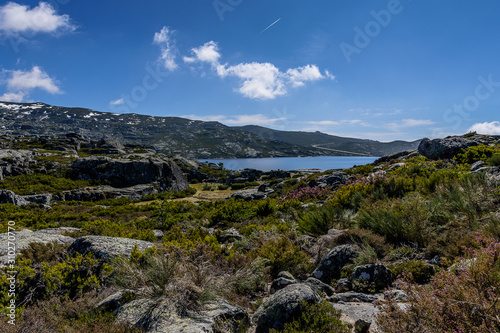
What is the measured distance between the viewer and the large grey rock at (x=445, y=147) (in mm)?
16375

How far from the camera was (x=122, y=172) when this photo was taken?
28969mm

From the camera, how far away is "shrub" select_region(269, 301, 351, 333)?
2.42 metres

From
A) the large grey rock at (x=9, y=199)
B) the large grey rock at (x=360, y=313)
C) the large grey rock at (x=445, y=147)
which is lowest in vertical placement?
the large grey rock at (x=9, y=199)

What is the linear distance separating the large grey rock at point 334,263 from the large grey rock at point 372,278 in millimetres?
586

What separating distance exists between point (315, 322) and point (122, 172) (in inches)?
1232

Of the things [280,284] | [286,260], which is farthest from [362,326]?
[286,260]

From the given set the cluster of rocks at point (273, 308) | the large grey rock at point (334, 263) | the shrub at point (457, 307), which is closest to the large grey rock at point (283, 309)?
the cluster of rocks at point (273, 308)

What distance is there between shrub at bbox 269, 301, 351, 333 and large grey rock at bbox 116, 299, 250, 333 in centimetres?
61

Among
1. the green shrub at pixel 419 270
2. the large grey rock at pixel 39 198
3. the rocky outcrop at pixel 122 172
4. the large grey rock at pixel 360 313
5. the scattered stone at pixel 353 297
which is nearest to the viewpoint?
the large grey rock at pixel 360 313

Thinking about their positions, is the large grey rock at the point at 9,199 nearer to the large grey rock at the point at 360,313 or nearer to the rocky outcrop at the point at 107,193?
the rocky outcrop at the point at 107,193

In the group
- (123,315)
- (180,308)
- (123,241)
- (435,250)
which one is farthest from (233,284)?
(435,250)

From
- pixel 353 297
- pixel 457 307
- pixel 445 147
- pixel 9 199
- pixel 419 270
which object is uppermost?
pixel 445 147

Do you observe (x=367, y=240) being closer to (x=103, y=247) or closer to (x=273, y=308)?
(x=273, y=308)

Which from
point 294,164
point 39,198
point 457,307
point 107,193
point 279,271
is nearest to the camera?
point 457,307
